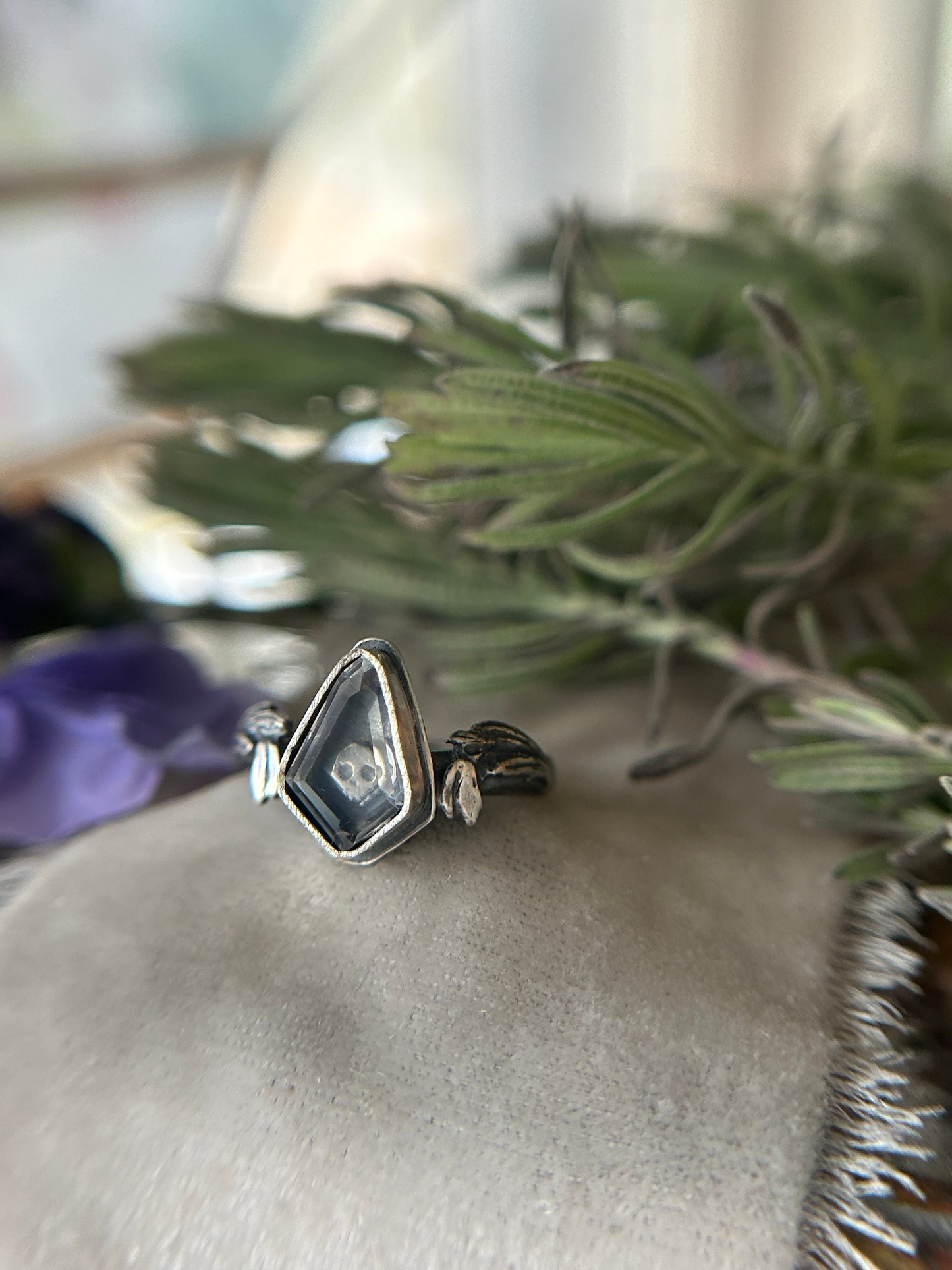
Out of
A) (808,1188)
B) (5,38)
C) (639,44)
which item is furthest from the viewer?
(639,44)

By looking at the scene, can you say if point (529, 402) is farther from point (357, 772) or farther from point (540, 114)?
point (540, 114)

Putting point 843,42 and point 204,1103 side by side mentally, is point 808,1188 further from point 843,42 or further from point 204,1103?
point 843,42

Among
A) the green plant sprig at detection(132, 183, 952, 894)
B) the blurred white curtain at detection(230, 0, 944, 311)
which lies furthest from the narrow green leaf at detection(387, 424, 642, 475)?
the blurred white curtain at detection(230, 0, 944, 311)

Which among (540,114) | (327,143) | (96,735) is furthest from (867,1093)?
(540,114)

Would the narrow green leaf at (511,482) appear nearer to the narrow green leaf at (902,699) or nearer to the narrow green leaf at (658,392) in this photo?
the narrow green leaf at (658,392)

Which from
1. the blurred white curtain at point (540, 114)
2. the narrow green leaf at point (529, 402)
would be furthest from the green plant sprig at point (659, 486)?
the blurred white curtain at point (540, 114)

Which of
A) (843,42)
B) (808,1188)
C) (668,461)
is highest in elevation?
(843,42)

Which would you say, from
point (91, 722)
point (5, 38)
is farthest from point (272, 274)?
point (91, 722)
